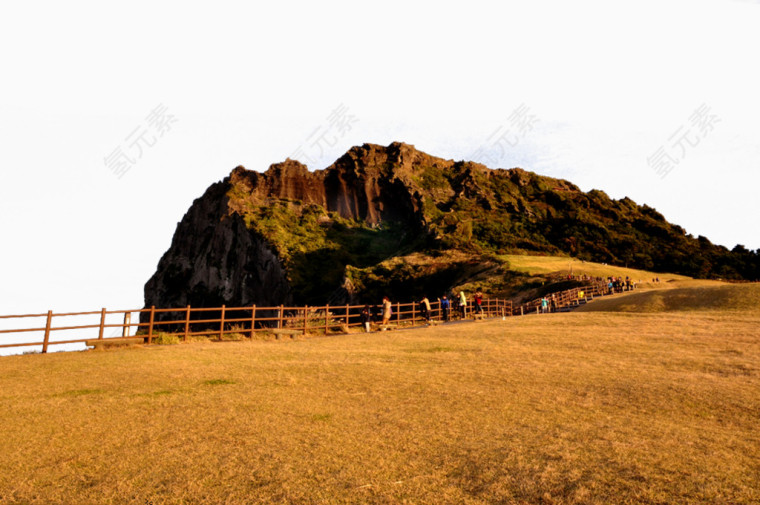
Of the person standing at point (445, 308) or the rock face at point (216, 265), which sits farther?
the rock face at point (216, 265)

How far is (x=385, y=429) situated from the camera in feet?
22.2

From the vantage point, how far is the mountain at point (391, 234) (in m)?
82.5

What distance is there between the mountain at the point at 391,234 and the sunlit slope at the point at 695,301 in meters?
24.5

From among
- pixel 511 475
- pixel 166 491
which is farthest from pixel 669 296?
pixel 166 491

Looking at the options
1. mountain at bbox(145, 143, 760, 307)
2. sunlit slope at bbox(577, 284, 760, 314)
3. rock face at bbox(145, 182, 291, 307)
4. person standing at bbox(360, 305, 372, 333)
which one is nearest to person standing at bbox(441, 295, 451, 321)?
person standing at bbox(360, 305, 372, 333)

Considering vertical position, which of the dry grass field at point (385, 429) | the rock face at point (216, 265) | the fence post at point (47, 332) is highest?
the rock face at point (216, 265)

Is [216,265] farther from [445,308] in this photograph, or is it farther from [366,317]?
[366,317]

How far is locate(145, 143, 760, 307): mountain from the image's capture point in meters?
82.5

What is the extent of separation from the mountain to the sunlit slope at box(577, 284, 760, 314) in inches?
963

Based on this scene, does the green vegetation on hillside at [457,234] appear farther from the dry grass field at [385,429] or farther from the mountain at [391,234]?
the dry grass field at [385,429]

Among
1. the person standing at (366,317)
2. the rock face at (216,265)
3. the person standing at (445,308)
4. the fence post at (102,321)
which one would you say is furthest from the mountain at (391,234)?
the fence post at (102,321)

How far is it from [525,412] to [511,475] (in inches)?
107

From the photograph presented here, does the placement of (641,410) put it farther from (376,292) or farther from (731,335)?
(376,292)

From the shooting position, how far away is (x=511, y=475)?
5.04 m
